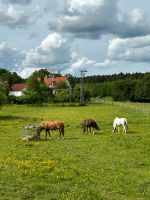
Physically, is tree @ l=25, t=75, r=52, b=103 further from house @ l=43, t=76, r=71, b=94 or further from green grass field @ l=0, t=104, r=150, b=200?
green grass field @ l=0, t=104, r=150, b=200

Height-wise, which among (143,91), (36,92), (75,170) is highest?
(143,91)

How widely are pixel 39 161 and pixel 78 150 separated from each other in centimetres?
576

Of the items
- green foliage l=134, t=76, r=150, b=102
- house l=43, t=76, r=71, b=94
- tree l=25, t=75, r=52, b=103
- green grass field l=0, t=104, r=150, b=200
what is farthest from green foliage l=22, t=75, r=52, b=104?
green grass field l=0, t=104, r=150, b=200

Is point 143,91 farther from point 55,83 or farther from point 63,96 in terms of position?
point 63,96

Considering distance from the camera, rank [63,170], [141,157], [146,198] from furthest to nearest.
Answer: [141,157]
[63,170]
[146,198]

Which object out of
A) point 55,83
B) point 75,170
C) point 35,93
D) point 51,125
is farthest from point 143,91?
point 75,170

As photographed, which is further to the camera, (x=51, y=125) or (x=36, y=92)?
(x=36, y=92)

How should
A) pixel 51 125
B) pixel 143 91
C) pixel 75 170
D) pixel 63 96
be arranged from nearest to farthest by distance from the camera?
pixel 75 170, pixel 51 125, pixel 63 96, pixel 143 91

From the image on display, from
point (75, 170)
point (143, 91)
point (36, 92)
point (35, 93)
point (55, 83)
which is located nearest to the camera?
point (75, 170)

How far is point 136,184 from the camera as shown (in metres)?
18.2

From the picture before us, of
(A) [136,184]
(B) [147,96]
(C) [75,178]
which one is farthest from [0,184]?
(B) [147,96]

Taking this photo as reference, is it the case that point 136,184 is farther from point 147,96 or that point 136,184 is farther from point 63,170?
point 147,96

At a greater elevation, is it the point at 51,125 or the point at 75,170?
the point at 51,125

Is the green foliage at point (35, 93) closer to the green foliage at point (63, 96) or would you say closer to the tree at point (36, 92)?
the tree at point (36, 92)
